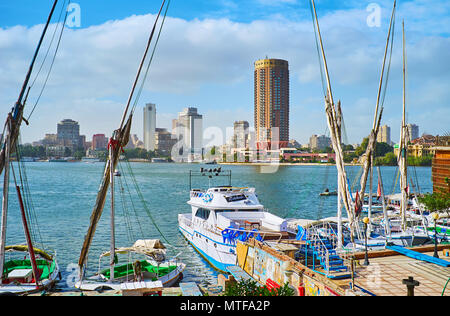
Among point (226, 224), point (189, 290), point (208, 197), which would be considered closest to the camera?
point (189, 290)

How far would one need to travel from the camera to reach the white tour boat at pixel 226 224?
943 inches

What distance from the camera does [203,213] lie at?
30922mm

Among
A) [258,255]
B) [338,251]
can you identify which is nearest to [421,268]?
[338,251]

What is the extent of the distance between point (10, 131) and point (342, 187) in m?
15.3

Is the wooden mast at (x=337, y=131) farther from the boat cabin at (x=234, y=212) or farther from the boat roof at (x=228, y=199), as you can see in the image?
the boat roof at (x=228, y=199)

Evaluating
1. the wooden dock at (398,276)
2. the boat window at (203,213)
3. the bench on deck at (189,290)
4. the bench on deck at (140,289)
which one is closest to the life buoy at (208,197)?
the boat window at (203,213)

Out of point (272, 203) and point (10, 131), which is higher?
point (10, 131)

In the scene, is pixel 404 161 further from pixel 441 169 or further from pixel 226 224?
pixel 226 224

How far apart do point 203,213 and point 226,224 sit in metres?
4.78

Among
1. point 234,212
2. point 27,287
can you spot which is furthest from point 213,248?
point 27,287

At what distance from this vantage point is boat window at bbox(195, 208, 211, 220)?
30.1 metres

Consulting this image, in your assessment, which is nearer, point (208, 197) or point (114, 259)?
point (114, 259)

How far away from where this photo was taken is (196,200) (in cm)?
3186
